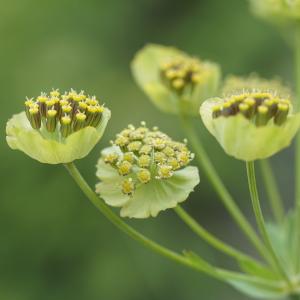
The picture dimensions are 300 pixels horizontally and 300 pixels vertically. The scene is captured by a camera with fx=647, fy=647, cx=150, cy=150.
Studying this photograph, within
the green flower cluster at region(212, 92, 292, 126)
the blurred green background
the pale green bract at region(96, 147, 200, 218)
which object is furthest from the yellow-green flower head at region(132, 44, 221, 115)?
the blurred green background

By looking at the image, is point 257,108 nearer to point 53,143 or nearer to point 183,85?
point 53,143

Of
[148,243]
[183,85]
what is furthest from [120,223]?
[183,85]

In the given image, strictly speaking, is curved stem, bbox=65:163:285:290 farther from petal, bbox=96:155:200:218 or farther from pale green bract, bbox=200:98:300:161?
→ pale green bract, bbox=200:98:300:161

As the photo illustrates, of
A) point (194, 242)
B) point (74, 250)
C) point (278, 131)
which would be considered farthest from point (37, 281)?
point (278, 131)

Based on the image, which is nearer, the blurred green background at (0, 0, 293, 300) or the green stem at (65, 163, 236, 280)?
the green stem at (65, 163, 236, 280)

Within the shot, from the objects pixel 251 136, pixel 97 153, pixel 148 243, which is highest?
pixel 251 136

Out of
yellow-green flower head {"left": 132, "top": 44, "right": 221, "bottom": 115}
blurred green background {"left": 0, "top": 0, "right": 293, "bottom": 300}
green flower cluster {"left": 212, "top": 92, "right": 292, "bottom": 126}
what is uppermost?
green flower cluster {"left": 212, "top": 92, "right": 292, "bottom": 126}
